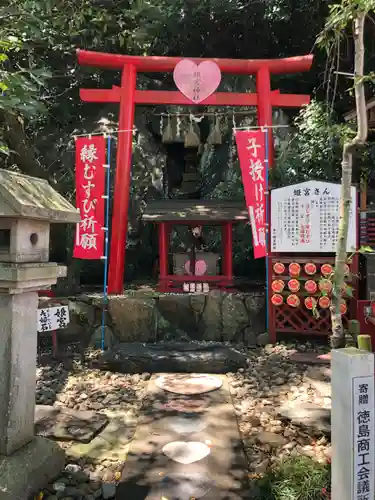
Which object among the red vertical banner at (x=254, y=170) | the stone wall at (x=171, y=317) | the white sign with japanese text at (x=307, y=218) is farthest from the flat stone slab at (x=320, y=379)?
the red vertical banner at (x=254, y=170)

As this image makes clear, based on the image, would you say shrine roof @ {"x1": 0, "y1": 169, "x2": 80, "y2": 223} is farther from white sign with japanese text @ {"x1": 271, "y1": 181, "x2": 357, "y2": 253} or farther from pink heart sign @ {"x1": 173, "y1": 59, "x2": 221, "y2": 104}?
pink heart sign @ {"x1": 173, "y1": 59, "x2": 221, "y2": 104}

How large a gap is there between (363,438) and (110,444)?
2857 millimetres

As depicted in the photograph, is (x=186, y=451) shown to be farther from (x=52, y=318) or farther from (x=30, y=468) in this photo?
(x=52, y=318)

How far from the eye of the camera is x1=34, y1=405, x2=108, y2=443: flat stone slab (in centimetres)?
436

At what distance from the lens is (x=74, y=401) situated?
5.72 metres

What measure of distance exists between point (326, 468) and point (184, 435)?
5.41 ft

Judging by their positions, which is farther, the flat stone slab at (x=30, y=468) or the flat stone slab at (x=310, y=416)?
the flat stone slab at (x=310, y=416)

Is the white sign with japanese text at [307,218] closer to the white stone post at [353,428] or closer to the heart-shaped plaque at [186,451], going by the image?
the heart-shaped plaque at [186,451]

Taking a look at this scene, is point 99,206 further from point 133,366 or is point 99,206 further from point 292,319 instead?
point 292,319

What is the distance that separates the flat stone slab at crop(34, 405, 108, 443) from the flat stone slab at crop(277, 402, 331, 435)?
229 cm

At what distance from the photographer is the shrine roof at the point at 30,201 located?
3055 millimetres

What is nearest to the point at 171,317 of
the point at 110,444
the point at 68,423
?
the point at 68,423

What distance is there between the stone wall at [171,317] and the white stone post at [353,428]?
558cm

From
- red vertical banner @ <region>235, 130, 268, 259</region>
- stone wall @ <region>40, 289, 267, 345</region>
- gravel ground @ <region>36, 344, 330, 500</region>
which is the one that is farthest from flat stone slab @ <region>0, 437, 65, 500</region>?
red vertical banner @ <region>235, 130, 268, 259</region>
